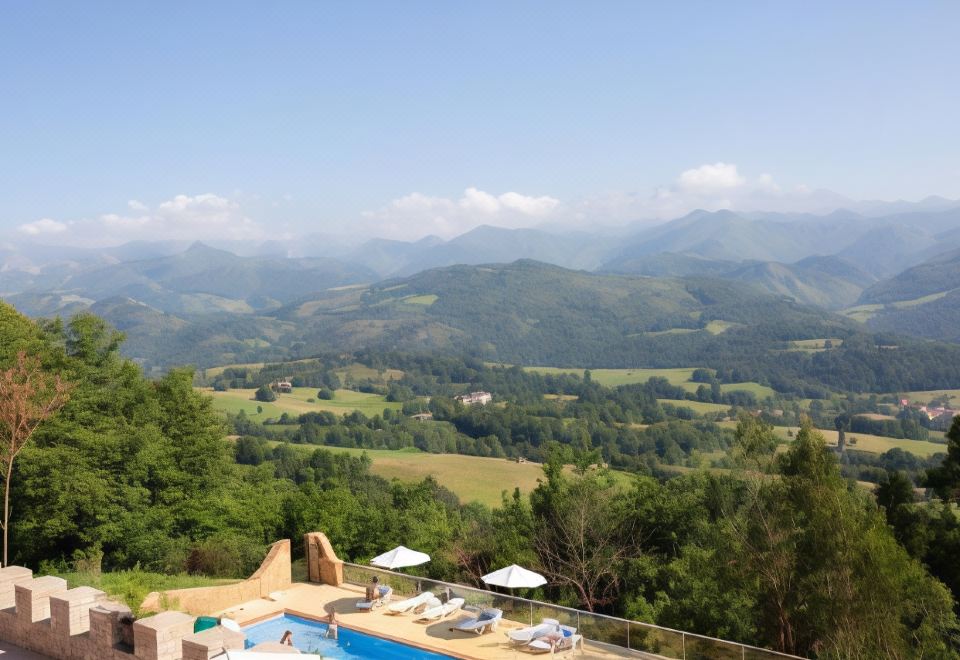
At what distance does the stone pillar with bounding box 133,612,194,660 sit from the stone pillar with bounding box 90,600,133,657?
480mm

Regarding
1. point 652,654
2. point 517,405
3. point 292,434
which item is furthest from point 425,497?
point 517,405

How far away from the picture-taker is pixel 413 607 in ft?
57.7

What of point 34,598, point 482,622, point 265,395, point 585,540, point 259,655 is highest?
point 34,598

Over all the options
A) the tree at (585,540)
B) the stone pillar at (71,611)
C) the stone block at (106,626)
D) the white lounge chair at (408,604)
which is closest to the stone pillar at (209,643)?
the stone block at (106,626)

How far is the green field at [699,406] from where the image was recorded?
148m

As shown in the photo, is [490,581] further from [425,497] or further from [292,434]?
[292,434]

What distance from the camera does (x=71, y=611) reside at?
995 centimetres

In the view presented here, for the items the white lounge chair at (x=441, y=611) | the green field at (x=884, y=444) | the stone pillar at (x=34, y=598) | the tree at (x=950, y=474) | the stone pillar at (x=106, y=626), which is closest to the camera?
the stone pillar at (x=106, y=626)

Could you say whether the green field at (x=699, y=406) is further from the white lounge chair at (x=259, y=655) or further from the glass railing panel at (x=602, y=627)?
the white lounge chair at (x=259, y=655)

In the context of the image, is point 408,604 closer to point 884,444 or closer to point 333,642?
point 333,642

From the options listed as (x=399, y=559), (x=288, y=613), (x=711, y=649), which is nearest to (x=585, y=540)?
(x=399, y=559)

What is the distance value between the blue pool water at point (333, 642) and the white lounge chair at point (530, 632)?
1.38 m

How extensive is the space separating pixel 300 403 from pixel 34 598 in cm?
13933

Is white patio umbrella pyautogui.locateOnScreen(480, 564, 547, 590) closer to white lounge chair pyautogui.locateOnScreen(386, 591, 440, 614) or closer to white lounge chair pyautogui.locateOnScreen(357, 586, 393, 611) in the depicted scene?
white lounge chair pyautogui.locateOnScreen(386, 591, 440, 614)
